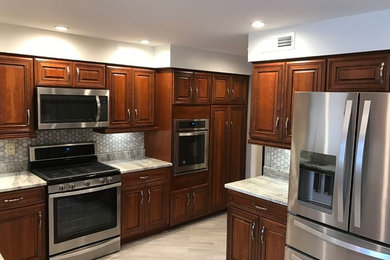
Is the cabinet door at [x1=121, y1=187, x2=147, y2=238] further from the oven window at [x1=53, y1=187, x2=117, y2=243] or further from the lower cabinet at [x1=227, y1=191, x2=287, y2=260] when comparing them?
the lower cabinet at [x1=227, y1=191, x2=287, y2=260]

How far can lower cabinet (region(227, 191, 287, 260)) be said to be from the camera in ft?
8.87

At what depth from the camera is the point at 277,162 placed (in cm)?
342

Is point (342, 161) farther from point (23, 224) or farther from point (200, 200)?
point (23, 224)

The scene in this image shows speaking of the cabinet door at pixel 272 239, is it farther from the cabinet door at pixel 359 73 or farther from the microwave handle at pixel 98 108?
the microwave handle at pixel 98 108

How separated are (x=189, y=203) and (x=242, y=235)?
1471 mm

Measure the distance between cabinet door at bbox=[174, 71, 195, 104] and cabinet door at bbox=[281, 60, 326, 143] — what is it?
61.1 inches

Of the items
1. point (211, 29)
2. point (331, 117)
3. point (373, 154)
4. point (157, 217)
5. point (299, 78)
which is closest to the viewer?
point (373, 154)

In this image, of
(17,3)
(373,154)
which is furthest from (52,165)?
(373,154)

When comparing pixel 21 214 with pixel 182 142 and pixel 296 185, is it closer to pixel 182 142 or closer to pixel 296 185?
pixel 182 142

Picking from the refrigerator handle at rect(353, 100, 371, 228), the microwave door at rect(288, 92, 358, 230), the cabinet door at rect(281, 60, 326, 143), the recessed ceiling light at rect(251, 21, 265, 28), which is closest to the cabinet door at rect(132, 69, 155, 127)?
the recessed ceiling light at rect(251, 21, 265, 28)

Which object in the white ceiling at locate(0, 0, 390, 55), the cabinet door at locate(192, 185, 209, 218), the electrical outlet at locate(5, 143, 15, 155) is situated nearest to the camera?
the white ceiling at locate(0, 0, 390, 55)

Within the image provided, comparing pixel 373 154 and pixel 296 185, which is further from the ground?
pixel 373 154

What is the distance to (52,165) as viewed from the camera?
3555 mm

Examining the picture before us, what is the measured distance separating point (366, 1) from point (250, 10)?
0.77 metres
